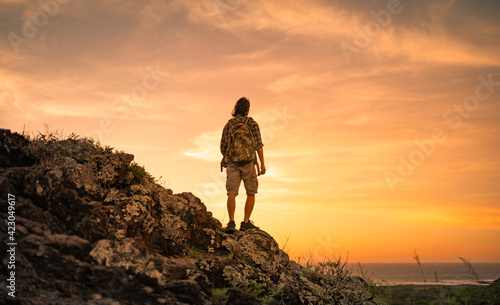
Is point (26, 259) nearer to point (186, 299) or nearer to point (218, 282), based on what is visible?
point (186, 299)

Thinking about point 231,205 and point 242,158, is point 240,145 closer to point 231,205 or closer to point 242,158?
point 242,158

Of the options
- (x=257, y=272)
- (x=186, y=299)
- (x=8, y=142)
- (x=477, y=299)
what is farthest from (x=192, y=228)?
(x=477, y=299)

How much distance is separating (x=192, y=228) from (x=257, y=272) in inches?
72.8

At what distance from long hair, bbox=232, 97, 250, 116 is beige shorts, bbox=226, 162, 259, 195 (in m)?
1.59

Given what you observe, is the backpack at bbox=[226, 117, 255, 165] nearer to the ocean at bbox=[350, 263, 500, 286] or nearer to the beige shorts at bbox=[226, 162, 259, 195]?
the beige shorts at bbox=[226, 162, 259, 195]

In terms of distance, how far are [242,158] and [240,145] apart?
15.6 inches

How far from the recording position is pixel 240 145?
9.90 meters

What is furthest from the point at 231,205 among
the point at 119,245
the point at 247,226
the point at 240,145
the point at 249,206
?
the point at 119,245

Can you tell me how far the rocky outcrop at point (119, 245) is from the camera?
17.0 ft

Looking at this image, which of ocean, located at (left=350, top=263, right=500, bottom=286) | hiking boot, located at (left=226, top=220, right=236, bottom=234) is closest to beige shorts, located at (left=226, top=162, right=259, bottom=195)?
hiking boot, located at (left=226, top=220, right=236, bottom=234)

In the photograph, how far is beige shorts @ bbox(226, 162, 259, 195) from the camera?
32.2 ft

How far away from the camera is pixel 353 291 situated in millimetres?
8875

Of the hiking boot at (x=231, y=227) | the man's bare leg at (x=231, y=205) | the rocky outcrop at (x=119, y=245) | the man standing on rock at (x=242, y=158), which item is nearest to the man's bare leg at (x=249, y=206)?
the man standing on rock at (x=242, y=158)

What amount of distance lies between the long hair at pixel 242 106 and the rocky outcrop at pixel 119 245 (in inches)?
116
